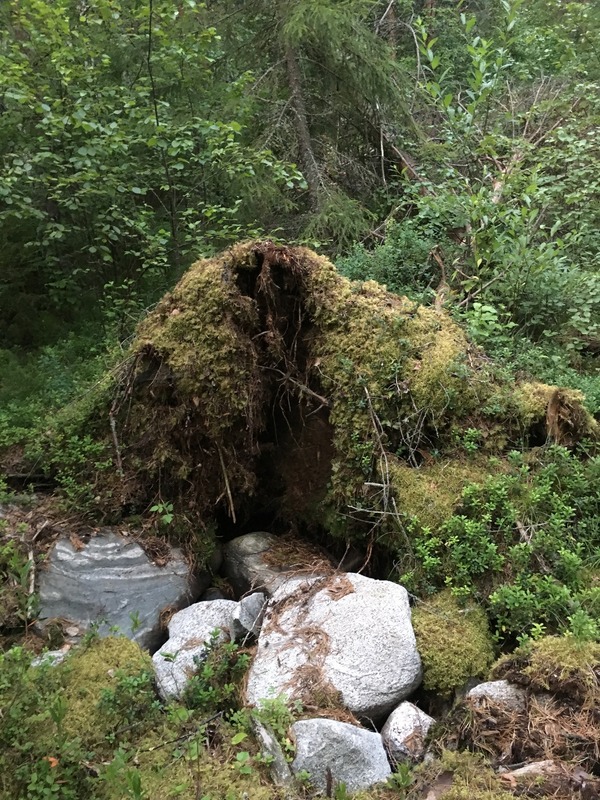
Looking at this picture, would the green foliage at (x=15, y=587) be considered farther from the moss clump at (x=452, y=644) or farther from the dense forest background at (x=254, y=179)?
the moss clump at (x=452, y=644)

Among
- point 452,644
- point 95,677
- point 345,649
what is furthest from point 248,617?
point 452,644

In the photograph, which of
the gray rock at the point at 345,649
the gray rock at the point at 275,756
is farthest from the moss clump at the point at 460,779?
the gray rock at the point at 275,756

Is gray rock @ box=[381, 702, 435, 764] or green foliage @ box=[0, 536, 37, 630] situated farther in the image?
green foliage @ box=[0, 536, 37, 630]

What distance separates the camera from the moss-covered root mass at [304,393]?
392 cm

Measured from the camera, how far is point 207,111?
7.16 m

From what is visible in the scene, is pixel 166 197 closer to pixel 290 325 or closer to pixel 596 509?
pixel 290 325

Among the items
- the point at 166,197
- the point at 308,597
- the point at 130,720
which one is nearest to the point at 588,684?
the point at 308,597

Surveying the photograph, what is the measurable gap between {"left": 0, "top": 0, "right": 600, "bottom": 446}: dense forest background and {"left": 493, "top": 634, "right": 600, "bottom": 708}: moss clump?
2067 millimetres

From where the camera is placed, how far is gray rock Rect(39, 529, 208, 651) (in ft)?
12.0

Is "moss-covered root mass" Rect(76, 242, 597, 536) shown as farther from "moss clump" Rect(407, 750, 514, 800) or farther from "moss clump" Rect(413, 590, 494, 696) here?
"moss clump" Rect(407, 750, 514, 800)

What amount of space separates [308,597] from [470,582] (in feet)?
3.36

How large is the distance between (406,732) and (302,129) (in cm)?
734

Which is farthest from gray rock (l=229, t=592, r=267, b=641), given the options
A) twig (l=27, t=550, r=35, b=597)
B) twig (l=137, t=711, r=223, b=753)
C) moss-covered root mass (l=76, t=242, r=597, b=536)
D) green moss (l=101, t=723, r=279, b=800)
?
twig (l=27, t=550, r=35, b=597)

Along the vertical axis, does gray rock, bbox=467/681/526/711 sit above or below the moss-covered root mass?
below
